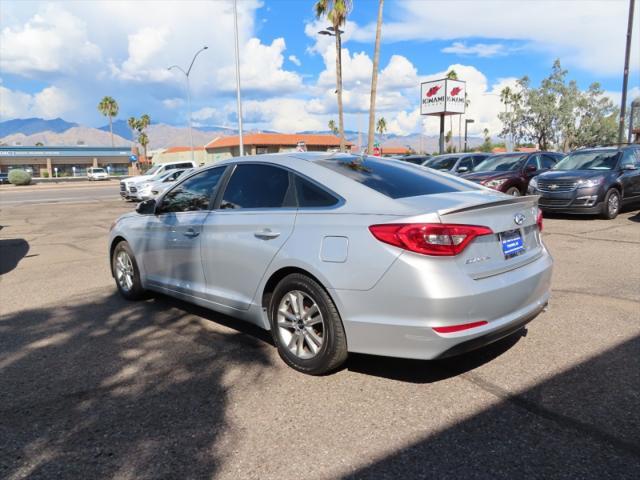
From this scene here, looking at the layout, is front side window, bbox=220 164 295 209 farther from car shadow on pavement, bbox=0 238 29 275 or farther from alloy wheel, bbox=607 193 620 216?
alloy wheel, bbox=607 193 620 216

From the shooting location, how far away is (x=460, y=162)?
56.6 feet

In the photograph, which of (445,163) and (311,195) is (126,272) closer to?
(311,195)

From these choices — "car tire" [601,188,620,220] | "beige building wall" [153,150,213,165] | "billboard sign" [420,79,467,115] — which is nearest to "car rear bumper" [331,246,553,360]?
"car tire" [601,188,620,220]

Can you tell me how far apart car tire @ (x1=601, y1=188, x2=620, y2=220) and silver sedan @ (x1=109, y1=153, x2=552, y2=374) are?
8.89 meters

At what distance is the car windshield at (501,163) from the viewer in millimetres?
14804

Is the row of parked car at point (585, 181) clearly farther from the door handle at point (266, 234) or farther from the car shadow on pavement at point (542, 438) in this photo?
the door handle at point (266, 234)

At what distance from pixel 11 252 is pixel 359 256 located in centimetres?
883

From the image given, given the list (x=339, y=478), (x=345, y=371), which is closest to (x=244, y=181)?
(x=345, y=371)

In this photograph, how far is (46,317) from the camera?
17.5 feet

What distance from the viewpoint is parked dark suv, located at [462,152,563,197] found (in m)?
13.8

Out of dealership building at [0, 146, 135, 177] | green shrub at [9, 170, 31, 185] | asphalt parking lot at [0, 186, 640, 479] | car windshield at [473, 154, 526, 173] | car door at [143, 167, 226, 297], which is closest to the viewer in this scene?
asphalt parking lot at [0, 186, 640, 479]

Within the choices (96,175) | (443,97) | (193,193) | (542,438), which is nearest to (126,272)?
(193,193)

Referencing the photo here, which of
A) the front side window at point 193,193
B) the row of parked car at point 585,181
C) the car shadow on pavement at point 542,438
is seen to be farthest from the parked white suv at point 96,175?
the car shadow on pavement at point 542,438

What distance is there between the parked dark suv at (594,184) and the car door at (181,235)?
927 cm
